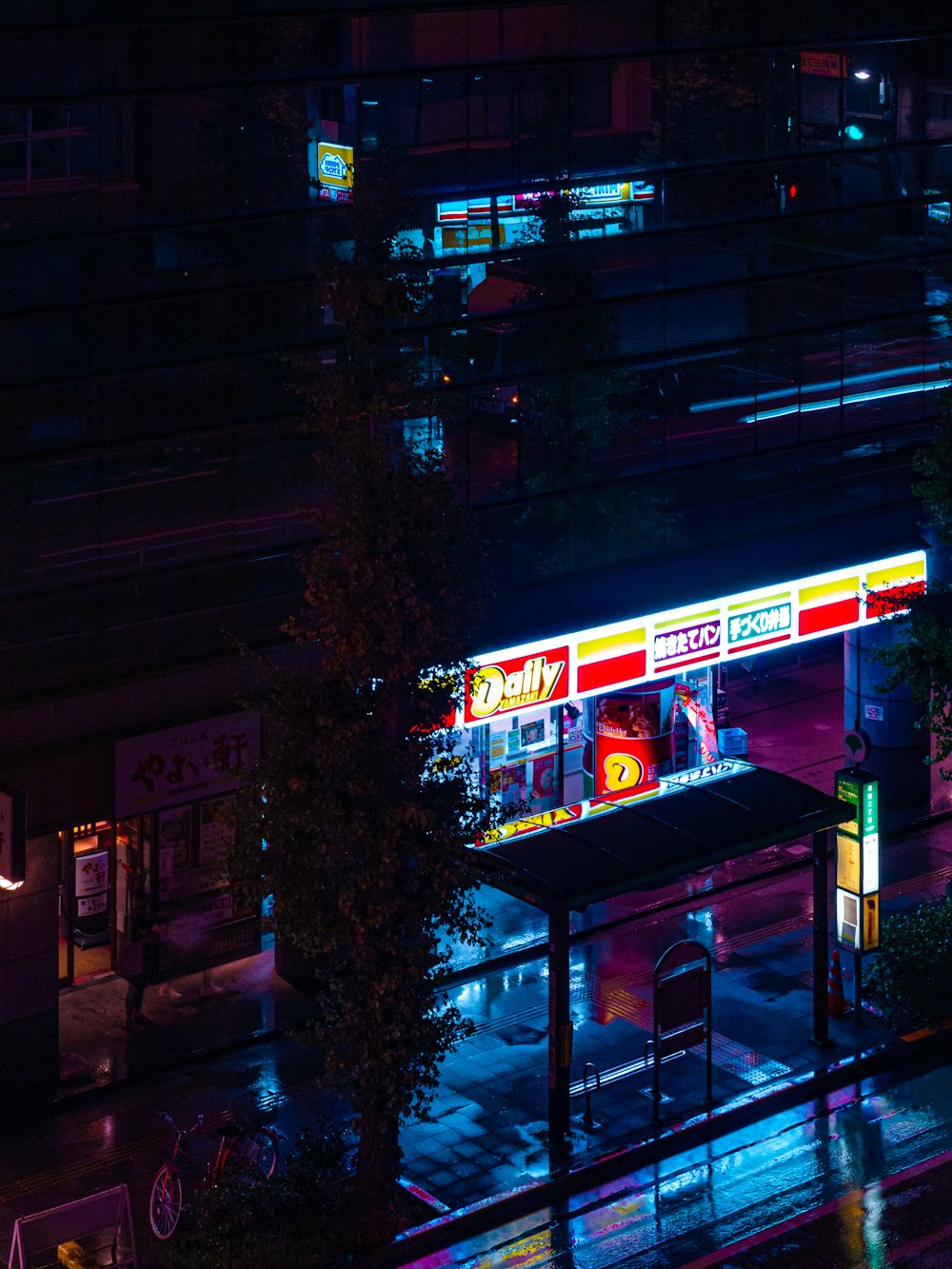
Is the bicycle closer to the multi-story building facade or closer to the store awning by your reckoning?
the multi-story building facade

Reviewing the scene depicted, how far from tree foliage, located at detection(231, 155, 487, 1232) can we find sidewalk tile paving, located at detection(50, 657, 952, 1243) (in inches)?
105

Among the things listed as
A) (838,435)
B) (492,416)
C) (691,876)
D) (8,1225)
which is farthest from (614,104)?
(8,1225)

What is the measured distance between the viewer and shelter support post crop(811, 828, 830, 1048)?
20266mm

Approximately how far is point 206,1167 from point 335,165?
1104cm

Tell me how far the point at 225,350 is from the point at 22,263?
2.52 metres

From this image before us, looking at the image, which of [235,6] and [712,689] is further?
[712,689]

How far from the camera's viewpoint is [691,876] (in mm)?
25922

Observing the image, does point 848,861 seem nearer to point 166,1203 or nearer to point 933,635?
point 933,635

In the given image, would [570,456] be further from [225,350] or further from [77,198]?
[77,198]

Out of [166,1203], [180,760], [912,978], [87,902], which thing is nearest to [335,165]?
[180,760]

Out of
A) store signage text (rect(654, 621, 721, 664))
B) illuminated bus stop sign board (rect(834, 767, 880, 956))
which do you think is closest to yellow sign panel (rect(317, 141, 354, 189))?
store signage text (rect(654, 621, 721, 664))

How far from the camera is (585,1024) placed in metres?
21.4

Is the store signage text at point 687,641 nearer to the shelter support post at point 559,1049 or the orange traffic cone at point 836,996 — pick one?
the orange traffic cone at point 836,996

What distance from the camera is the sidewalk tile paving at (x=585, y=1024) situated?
62.0 feet
